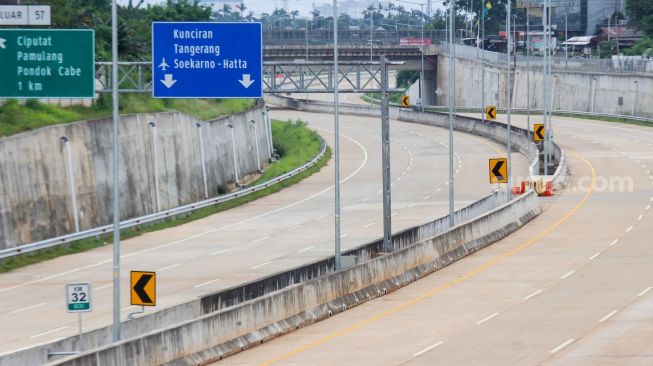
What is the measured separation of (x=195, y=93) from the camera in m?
41.5

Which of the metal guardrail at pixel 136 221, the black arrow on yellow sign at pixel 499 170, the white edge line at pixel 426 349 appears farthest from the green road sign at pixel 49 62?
the black arrow on yellow sign at pixel 499 170

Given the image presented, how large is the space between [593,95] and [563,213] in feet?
210

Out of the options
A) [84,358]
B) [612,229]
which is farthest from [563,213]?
[84,358]

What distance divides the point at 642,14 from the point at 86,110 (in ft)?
399

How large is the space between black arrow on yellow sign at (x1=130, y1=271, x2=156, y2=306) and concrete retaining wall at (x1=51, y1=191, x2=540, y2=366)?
787 mm

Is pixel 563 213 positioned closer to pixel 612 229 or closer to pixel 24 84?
pixel 612 229

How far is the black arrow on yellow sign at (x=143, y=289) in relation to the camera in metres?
27.1

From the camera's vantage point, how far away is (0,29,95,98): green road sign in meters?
40.5

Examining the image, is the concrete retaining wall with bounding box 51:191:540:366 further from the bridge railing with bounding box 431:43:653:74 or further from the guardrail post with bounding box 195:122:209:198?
the bridge railing with bounding box 431:43:653:74

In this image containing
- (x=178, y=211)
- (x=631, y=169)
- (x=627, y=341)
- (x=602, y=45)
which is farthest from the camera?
(x=602, y=45)

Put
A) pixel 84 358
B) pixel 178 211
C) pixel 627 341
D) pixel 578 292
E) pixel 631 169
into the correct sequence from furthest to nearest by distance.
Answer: pixel 631 169 → pixel 178 211 → pixel 578 292 → pixel 627 341 → pixel 84 358

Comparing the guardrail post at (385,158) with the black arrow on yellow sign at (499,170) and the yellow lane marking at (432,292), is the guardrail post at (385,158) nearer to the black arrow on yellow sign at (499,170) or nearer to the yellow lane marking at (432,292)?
the yellow lane marking at (432,292)

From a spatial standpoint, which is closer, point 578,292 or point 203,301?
point 203,301

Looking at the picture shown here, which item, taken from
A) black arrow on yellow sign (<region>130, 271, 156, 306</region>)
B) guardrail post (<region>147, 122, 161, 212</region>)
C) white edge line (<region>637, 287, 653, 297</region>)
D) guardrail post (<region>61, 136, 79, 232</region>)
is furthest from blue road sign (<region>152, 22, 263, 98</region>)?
guardrail post (<region>147, 122, 161, 212</region>)
